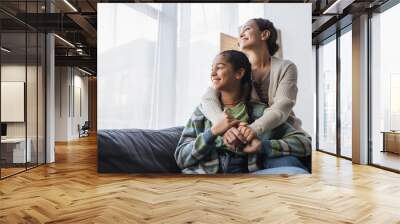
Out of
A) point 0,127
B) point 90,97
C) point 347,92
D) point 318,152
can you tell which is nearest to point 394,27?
point 347,92

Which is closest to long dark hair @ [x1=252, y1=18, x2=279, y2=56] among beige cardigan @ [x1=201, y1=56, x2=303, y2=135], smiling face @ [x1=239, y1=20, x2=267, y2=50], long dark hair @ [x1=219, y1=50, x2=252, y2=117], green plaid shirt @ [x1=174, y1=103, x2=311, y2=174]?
smiling face @ [x1=239, y1=20, x2=267, y2=50]

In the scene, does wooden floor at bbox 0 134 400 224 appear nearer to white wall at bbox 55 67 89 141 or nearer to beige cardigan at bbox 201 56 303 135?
beige cardigan at bbox 201 56 303 135

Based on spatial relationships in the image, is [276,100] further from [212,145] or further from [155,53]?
[155,53]

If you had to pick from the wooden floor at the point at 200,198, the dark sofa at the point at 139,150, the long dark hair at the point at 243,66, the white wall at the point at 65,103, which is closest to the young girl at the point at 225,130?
the long dark hair at the point at 243,66

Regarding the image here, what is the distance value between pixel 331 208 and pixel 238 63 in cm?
264

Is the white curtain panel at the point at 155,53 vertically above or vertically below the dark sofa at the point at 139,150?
above

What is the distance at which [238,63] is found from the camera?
5910 mm

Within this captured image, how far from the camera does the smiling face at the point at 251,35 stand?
236 inches

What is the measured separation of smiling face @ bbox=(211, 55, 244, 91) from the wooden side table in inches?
123

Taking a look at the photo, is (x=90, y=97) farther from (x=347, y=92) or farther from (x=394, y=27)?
(x=394, y=27)

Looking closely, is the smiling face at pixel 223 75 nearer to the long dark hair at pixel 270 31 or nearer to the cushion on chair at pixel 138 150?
the long dark hair at pixel 270 31

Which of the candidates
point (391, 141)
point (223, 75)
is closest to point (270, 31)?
point (223, 75)

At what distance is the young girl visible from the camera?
5.79m

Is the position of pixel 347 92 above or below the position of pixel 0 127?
above
